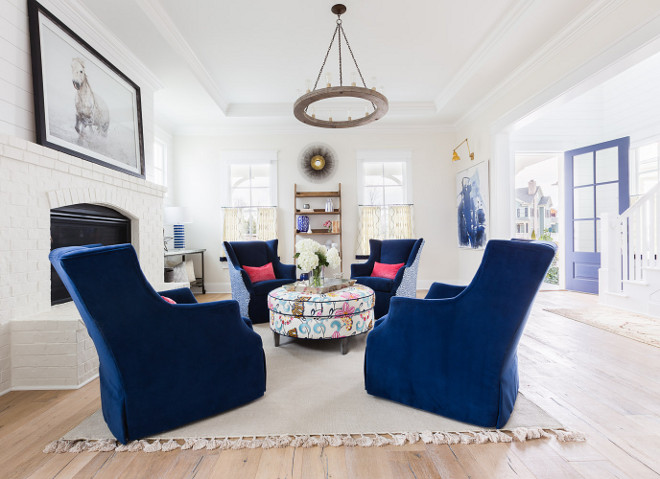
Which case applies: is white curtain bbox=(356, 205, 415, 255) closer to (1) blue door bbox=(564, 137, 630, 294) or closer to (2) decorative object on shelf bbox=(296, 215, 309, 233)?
(2) decorative object on shelf bbox=(296, 215, 309, 233)

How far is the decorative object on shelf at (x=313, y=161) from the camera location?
606 centimetres

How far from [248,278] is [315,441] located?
7.85 feet

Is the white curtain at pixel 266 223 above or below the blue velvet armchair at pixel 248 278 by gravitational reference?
above

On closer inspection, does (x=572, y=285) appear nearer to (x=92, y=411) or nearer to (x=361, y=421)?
(x=361, y=421)

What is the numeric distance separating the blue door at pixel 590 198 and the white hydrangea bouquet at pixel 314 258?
455cm

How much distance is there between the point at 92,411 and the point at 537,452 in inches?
89.0

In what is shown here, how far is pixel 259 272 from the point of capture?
4074mm

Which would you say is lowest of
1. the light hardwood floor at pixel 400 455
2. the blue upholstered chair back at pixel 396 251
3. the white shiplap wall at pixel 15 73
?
the light hardwood floor at pixel 400 455

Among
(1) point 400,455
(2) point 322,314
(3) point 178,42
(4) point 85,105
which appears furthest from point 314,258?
(3) point 178,42

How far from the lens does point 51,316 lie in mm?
2301

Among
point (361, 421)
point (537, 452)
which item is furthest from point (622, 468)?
point (361, 421)

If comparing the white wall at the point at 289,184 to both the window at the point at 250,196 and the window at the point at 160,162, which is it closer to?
the window at the point at 250,196

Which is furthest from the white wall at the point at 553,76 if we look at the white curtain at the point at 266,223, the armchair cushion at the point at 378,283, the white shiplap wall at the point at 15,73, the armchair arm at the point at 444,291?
the white shiplap wall at the point at 15,73

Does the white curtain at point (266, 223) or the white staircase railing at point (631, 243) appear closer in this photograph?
the white staircase railing at point (631, 243)
